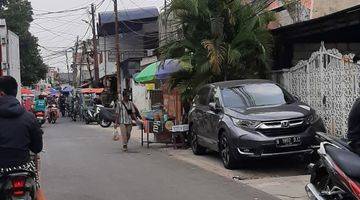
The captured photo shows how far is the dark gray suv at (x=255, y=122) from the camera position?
10.8 metres

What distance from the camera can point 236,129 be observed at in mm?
11094

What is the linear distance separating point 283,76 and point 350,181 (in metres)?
10.1

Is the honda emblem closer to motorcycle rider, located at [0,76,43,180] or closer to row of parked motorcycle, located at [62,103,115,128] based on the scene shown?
motorcycle rider, located at [0,76,43,180]

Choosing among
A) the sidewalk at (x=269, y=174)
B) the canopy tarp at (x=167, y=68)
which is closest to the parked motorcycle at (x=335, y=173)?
the sidewalk at (x=269, y=174)

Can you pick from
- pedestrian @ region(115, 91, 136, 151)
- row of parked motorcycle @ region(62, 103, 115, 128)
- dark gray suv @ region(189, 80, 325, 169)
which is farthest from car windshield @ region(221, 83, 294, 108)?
row of parked motorcycle @ region(62, 103, 115, 128)

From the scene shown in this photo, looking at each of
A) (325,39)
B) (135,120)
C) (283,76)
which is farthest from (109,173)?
(325,39)

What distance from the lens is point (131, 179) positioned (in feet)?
35.5

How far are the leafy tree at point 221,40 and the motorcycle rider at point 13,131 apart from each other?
9.46 meters

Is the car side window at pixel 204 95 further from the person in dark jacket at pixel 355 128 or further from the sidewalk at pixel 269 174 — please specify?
the person in dark jacket at pixel 355 128

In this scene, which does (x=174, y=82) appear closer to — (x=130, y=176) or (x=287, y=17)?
(x=287, y=17)

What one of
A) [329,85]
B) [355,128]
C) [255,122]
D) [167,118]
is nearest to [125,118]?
[167,118]

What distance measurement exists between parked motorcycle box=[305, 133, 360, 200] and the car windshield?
5131 mm

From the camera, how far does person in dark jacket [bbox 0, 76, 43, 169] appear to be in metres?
5.91

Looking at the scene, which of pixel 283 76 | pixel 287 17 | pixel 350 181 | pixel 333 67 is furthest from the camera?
pixel 287 17
